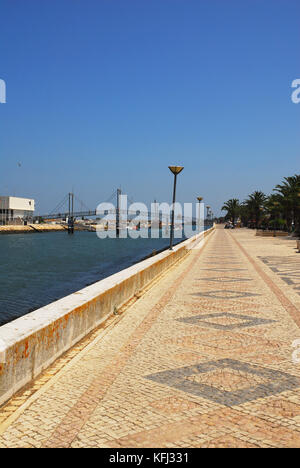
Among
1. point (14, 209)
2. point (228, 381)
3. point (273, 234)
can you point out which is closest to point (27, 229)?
point (14, 209)

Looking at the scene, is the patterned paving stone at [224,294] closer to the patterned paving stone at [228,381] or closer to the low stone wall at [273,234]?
the patterned paving stone at [228,381]

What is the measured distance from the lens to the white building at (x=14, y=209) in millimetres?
100981

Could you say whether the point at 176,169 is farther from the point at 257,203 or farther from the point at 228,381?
the point at 257,203

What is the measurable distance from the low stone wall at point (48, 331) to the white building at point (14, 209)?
98526 millimetres

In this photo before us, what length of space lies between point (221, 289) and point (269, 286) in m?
1.43

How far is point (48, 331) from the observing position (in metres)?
4.70

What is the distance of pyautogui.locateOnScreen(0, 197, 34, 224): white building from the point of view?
100981mm

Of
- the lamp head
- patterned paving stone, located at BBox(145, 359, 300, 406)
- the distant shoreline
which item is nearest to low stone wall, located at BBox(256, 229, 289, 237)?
the lamp head

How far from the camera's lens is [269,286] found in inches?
420
